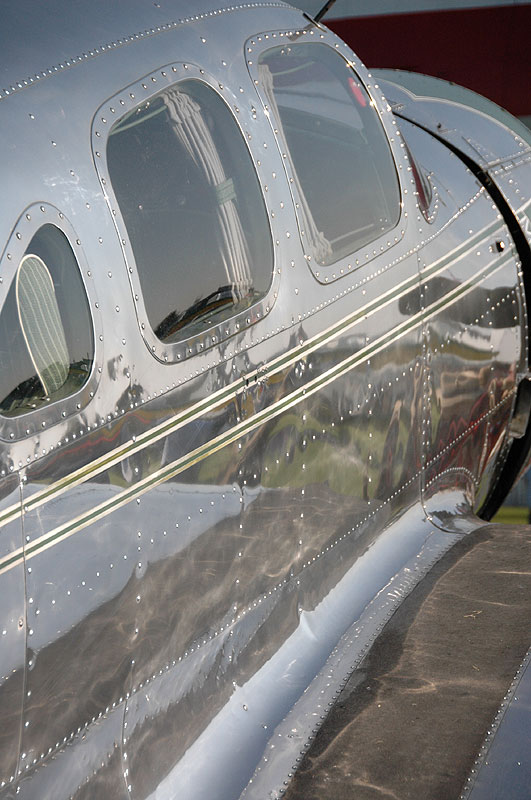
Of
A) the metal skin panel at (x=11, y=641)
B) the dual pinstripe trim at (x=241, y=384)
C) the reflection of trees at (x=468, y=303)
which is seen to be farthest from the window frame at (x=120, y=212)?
the reflection of trees at (x=468, y=303)

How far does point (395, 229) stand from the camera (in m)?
3.48

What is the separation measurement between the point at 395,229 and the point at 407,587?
4.24ft

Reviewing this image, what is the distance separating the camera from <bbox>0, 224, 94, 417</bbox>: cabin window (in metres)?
1.88

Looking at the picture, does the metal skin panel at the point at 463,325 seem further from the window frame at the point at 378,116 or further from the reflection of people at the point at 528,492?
the reflection of people at the point at 528,492

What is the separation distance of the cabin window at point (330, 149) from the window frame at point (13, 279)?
1043mm

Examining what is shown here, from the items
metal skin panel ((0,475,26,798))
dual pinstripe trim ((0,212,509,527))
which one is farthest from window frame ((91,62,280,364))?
metal skin panel ((0,475,26,798))

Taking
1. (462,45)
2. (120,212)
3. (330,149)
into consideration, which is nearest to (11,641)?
(120,212)

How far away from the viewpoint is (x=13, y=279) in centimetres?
189

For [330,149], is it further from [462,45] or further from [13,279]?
[462,45]

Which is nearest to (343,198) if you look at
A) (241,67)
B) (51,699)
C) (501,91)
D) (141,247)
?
(241,67)

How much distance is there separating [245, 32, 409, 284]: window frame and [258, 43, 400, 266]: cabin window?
0.7 inches

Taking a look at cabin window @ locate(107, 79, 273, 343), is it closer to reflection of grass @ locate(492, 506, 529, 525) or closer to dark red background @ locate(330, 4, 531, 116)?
reflection of grass @ locate(492, 506, 529, 525)

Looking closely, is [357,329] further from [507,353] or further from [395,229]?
[507,353]

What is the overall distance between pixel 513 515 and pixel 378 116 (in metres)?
4.49
